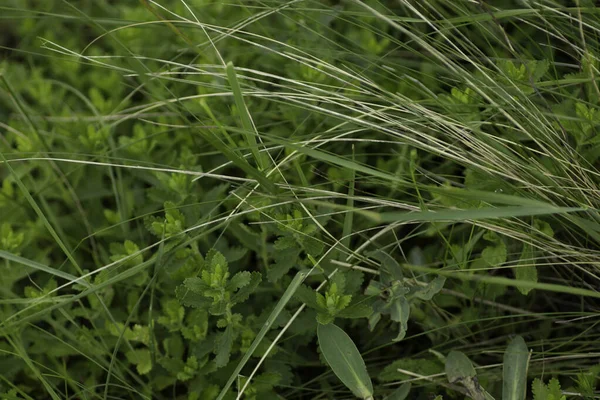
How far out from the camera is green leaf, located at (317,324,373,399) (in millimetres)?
1406

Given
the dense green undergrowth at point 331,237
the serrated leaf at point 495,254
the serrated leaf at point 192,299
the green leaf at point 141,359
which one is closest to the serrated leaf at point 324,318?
the dense green undergrowth at point 331,237

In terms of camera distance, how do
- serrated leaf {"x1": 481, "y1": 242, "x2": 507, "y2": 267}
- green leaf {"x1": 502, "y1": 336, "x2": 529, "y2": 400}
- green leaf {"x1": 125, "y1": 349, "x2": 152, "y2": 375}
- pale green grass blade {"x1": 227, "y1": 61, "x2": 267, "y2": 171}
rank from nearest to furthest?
pale green grass blade {"x1": 227, "y1": 61, "x2": 267, "y2": 171} < green leaf {"x1": 502, "y1": 336, "x2": 529, "y2": 400} < serrated leaf {"x1": 481, "y1": 242, "x2": 507, "y2": 267} < green leaf {"x1": 125, "y1": 349, "x2": 152, "y2": 375}

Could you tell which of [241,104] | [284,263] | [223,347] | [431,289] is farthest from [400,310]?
[241,104]

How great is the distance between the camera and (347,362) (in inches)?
55.8

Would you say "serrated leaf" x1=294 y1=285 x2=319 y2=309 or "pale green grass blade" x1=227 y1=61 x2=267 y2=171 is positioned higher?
"pale green grass blade" x1=227 y1=61 x2=267 y2=171

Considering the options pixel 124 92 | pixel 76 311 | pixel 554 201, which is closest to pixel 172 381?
pixel 76 311

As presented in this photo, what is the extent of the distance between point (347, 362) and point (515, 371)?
0.36m

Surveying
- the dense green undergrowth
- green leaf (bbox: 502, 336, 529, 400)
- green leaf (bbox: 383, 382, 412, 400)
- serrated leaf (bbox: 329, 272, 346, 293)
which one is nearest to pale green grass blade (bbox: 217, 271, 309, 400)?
the dense green undergrowth

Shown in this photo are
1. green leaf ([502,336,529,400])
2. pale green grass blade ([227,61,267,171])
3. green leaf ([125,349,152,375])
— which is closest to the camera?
pale green grass blade ([227,61,267,171])

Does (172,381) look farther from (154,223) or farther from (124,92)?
(124,92)

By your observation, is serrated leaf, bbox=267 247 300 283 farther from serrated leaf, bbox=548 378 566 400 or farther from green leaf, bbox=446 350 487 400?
serrated leaf, bbox=548 378 566 400

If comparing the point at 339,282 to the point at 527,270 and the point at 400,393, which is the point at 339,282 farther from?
the point at 527,270

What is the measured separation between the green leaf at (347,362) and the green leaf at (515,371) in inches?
11.4

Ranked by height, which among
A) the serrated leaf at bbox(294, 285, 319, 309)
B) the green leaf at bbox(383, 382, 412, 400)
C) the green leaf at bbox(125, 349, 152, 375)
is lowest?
the green leaf at bbox(125, 349, 152, 375)
